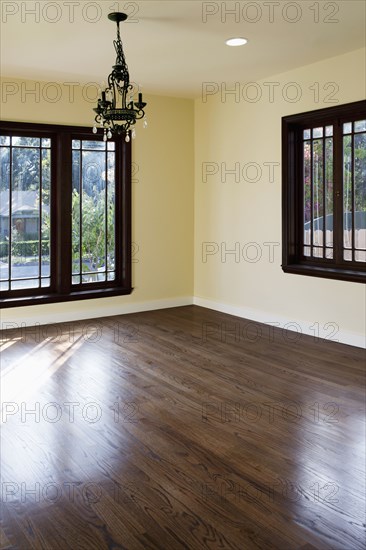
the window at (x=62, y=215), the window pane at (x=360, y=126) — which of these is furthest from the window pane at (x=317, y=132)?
the window at (x=62, y=215)

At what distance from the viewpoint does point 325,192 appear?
5613mm

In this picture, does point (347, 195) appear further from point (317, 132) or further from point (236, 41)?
point (236, 41)

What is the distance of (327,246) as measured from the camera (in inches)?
222

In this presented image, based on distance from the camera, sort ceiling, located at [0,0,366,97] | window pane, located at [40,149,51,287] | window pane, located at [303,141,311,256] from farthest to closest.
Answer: window pane, located at [40,149,51,287], window pane, located at [303,141,311,256], ceiling, located at [0,0,366,97]

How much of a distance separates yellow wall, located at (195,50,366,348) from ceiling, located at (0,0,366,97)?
268mm

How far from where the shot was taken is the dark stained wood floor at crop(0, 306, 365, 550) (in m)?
2.32

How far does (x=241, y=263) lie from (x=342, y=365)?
2260mm

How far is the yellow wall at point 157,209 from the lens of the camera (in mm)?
6379

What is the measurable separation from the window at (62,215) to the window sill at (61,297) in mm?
11

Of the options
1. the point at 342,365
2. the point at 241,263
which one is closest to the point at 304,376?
the point at 342,365

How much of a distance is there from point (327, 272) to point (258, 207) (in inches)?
51.0

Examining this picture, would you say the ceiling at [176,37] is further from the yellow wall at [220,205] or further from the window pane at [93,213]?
the window pane at [93,213]

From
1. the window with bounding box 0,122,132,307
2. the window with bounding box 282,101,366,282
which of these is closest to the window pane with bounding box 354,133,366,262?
the window with bounding box 282,101,366,282

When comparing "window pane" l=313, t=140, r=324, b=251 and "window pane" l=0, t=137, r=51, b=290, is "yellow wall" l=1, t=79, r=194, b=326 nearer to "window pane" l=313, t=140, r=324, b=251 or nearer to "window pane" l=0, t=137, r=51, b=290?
"window pane" l=0, t=137, r=51, b=290
